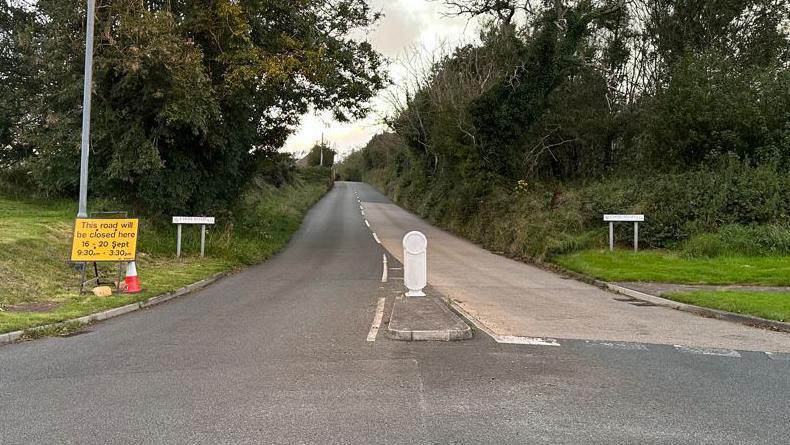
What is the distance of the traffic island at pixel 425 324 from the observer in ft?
25.4

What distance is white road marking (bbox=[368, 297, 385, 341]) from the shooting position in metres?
8.06

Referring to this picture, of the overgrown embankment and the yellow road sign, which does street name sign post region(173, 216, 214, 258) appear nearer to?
the yellow road sign

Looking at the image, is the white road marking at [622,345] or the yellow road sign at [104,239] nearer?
the white road marking at [622,345]

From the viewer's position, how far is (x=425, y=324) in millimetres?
8172

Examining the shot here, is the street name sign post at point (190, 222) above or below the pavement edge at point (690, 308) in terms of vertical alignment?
above

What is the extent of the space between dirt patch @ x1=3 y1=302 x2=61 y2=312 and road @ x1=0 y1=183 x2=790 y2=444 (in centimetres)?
Result: 153

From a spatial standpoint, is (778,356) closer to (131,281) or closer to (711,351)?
(711,351)

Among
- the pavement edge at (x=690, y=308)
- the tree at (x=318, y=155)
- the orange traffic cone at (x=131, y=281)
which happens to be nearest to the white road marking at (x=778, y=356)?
the pavement edge at (x=690, y=308)

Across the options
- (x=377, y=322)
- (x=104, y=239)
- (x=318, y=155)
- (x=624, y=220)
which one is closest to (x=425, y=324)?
(x=377, y=322)

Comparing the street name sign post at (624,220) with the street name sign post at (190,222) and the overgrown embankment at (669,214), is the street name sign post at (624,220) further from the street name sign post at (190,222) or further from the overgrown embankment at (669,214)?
the street name sign post at (190,222)

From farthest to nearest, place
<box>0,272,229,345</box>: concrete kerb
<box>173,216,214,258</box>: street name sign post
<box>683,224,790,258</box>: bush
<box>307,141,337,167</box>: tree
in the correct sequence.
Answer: <box>307,141,337,167</box>: tree < <box>173,216,214,258</box>: street name sign post < <box>683,224,790,258</box>: bush < <box>0,272,229,345</box>: concrete kerb

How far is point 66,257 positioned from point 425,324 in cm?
992

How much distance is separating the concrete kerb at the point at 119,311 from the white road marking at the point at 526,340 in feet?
21.5

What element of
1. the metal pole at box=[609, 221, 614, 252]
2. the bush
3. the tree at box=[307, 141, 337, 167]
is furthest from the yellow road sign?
the tree at box=[307, 141, 337, 167]
